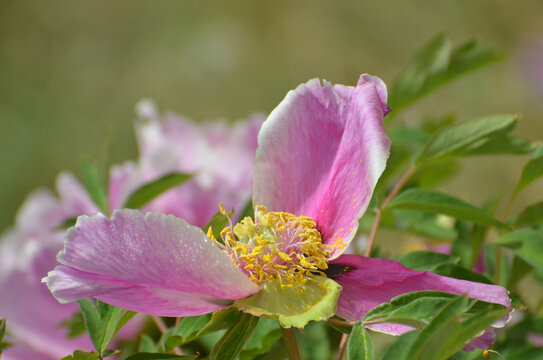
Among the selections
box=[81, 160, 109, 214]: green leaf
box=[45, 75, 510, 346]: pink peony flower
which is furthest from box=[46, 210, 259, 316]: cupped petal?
box=[81, 160, 109, 214]: green leaf

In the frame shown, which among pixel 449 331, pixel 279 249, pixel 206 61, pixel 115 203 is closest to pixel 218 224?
pixel 279 249

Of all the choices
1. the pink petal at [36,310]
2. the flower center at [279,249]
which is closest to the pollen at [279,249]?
the flower center at [279,249]

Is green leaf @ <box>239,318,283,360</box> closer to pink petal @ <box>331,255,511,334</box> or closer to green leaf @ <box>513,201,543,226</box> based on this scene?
pink petal @ <box>331,255,511,334</box>

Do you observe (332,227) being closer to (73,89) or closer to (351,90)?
(351,90)

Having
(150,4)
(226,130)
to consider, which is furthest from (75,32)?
(226,130)

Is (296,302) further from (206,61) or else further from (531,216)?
(206,61)

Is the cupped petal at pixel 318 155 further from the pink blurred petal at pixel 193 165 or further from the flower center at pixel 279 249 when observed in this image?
the pink blurred petal at pixel 193 165
